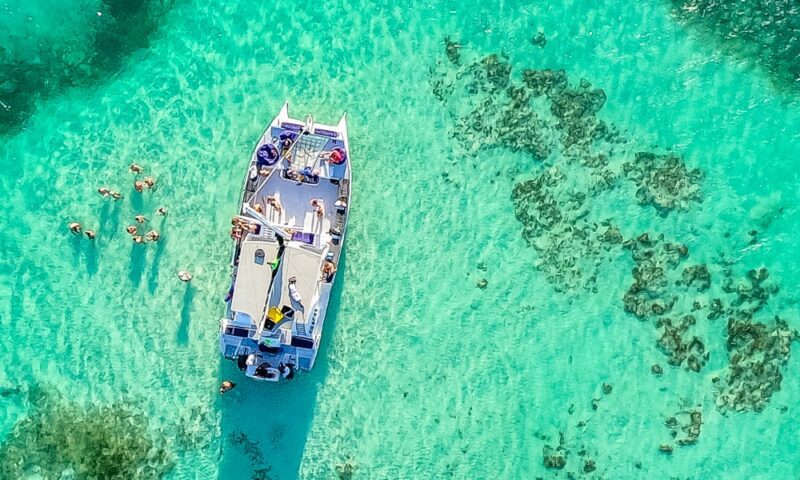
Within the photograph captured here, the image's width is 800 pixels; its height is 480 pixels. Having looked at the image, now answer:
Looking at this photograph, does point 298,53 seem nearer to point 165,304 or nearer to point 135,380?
point 165,304

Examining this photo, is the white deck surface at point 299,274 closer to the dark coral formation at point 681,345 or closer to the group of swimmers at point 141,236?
the group of swimmers at point 141,236

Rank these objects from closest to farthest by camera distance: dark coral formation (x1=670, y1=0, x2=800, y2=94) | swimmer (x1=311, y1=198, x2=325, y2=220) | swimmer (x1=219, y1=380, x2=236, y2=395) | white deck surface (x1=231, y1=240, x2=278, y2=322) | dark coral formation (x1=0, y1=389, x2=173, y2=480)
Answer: white deck surface (x1=231, y1=240, x2=278, y2=322) < swimmer (x1=311, y1=198, x2=325, y2=220) < swimmer (x1=219, y1=380, x2=236, y2=395) < dark coral formation (x1=0, y1=389, x2=173, y2=480) < dark coral formation (x1=670, y1=0, x2=800, y2=94)

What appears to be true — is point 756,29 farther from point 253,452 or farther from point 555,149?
point 253,452

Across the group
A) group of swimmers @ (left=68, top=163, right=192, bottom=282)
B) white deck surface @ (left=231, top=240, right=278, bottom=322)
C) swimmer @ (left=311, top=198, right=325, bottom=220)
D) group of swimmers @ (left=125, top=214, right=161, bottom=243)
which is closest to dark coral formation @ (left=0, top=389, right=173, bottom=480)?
group of swimmers @ (left=68, top=163, right=192, bottom=282)

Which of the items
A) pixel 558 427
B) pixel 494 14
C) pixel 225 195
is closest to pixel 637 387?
pixel 558 427

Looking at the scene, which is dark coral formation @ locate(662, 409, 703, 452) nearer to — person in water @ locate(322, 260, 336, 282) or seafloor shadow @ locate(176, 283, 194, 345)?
person in water @ locate(322, 260, 336, 282)

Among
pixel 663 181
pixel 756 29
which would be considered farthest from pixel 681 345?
pixel 756 29

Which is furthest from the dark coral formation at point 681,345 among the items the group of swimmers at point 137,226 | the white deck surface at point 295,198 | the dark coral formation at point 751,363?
the group of swimmers at point 137,226
